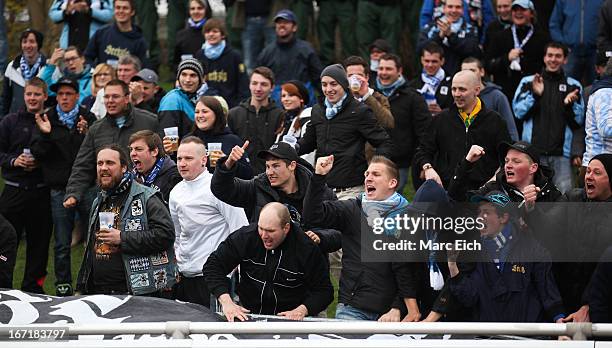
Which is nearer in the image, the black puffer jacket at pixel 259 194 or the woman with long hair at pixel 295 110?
the black puffer jacket at pixel 259 194

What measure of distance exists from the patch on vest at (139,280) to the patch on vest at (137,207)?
0.50 m

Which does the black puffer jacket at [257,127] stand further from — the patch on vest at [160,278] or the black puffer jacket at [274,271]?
the black puffer jacket at [274,271]

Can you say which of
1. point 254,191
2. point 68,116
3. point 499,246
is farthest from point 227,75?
point 499,246

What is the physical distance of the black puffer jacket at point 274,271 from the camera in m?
10.2

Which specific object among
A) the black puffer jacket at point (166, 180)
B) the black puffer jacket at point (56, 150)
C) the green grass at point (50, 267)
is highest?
the black puffer jacket at point (56, 150)

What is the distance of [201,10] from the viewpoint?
17078 mm

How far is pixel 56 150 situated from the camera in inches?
550

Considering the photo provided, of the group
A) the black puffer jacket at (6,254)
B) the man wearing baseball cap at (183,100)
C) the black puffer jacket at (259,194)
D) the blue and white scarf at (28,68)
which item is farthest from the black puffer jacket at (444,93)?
the black puffer jacket at (6,254)

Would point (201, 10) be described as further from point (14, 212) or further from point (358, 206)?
point (358, 206)

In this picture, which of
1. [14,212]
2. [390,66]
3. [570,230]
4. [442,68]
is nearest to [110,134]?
[14,212]

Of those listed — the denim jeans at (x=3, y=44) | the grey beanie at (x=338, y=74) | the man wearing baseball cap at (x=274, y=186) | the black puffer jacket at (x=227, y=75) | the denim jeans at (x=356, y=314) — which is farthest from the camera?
the denim jeans at (x=3, y=44)

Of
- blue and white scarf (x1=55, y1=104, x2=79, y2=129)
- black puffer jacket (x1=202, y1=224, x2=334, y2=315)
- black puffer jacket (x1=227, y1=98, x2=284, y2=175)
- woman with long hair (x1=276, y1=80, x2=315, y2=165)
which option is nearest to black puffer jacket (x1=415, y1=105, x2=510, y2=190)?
woman with long hair (x1=276, y1=80, x2=315, y2=165)

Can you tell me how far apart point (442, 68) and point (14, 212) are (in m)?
5.03

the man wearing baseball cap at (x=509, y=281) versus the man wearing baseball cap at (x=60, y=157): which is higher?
the man wearing baseball cap at (x=60, y=157)
